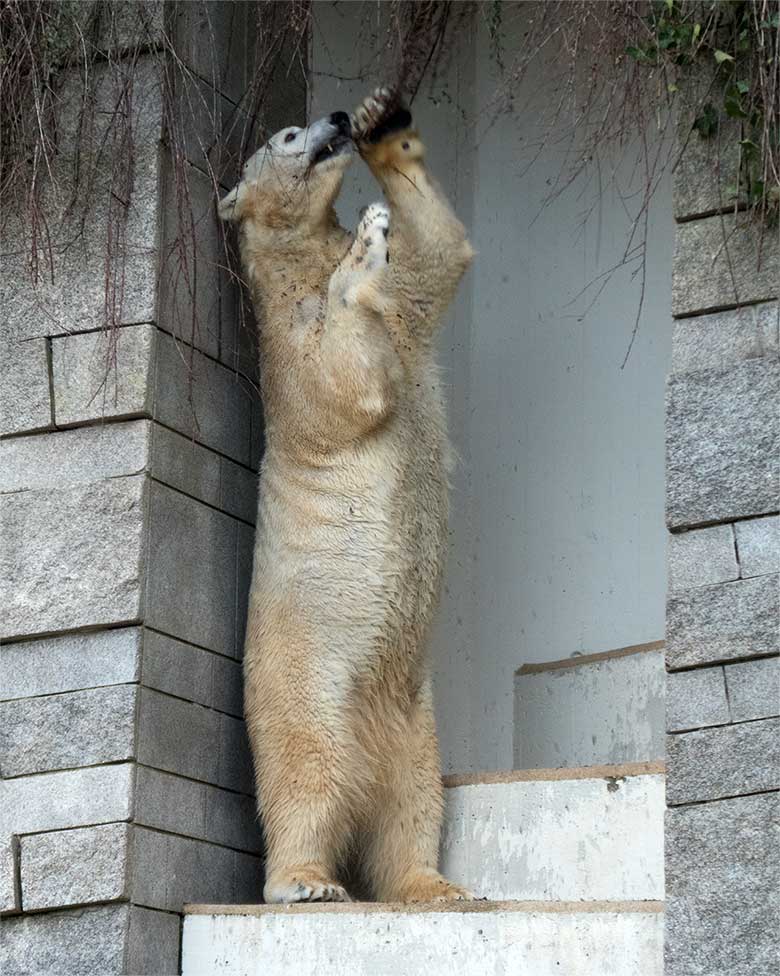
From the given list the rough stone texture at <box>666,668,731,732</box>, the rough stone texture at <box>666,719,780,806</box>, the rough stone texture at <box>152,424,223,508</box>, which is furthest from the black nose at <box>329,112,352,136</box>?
the rough stone texture at <box>666,719,780,806</box>

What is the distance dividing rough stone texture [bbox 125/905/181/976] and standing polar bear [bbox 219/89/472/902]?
25 cm

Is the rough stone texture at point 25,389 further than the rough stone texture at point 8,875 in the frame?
Yes

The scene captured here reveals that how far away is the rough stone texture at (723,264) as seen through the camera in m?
3.68

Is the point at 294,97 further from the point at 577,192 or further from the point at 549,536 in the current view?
the point at 549,536

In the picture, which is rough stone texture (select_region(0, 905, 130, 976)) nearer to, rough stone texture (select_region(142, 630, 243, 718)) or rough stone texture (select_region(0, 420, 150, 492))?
rough stone texture (select_region(142, 630, 243, 718))

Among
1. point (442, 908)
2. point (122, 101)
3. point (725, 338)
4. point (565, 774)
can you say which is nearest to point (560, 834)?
point (565, 774)

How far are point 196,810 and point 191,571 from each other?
0.60 meters

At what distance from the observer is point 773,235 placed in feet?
12.1

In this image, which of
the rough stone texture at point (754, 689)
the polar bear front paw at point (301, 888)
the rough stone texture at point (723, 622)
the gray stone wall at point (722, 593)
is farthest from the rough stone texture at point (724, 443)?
the polar bear front paw at point (301, 888)

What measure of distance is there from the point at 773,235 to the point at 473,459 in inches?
88.1

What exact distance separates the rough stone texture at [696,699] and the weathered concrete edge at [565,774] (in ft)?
2.13

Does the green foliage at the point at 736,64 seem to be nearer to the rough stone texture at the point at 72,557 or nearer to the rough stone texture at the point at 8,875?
the rough stone texture at the point at 72,557

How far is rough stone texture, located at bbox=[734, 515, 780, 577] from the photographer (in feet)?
11.6

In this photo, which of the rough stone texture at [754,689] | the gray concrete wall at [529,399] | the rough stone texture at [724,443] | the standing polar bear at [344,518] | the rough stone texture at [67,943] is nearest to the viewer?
the rough stone texture at [754,689]
